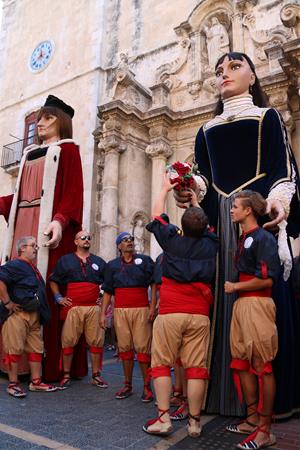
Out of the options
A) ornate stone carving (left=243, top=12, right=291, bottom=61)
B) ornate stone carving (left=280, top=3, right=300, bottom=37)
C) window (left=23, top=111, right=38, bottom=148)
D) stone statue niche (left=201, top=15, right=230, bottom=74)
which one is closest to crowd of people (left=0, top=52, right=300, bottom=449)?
ornate stone carving (left=280, top=3, right=300, bottom=37)

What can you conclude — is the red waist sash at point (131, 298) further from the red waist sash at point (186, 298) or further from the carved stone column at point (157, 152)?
the carved stone column at point (157, 152)

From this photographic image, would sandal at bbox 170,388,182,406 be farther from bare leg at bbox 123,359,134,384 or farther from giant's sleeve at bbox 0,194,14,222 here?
giant's sleeve at bbox 0,194,14,222

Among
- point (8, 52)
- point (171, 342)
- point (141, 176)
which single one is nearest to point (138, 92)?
point (141, 176)

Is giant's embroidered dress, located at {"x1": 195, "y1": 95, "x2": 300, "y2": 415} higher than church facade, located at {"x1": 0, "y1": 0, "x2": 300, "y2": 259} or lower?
lower

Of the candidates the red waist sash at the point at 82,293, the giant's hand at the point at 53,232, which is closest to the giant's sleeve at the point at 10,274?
the giant's hand at the point at 53,232

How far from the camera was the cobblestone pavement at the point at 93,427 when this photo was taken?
2.46 meters

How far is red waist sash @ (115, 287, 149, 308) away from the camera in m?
4.12

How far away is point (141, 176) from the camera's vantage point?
1154 centimetres

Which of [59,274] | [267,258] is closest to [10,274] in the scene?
[59,274]

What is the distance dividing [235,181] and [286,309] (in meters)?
1.07

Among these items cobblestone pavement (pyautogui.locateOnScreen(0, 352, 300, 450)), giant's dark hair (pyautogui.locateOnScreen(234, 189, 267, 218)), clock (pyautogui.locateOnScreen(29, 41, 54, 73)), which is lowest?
cobblestone pavement (pyautogui.locateOnScreen(0, 352, 300, 450))

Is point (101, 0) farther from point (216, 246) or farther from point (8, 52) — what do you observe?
point (216, 246)

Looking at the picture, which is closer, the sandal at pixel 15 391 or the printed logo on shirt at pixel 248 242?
the printed logo on shirt at pixel 248 242

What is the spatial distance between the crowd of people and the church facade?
5.63 metres
